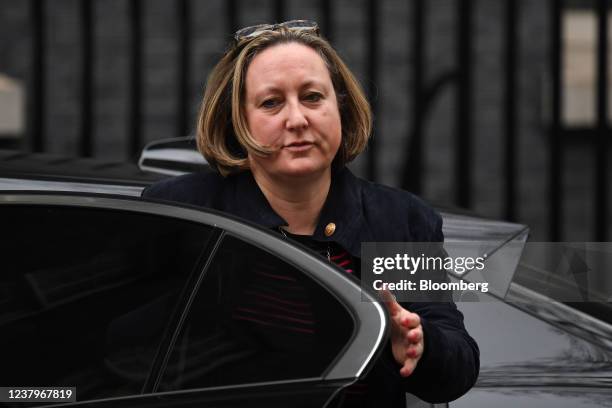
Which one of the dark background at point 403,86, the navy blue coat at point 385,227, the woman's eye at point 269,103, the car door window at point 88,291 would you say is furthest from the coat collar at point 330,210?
the dark background at point 403,86

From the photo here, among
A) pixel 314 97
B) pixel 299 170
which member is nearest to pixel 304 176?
pixel 299 170

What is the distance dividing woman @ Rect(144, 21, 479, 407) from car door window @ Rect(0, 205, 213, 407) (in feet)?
0.70

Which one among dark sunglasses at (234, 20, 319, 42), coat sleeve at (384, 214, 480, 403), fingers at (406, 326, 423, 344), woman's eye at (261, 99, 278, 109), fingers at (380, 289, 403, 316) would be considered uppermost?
dark sunglasses at (234, 20, 319, 42)

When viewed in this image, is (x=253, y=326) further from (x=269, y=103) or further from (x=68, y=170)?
(x=68, y=170)

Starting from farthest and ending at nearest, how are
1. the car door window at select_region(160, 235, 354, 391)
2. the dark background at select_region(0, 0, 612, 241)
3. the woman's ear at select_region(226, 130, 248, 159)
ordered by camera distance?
the dark background at select_region(0, 0, 612, 241) < the woman's ear at select_region(226, 130, 248, 159) < the car door window at select_region(160, 235, 354, 391)

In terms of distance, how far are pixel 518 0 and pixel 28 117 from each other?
252 cm

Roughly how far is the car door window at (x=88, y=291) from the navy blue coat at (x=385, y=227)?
207 millimetres

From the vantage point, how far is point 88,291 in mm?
1464

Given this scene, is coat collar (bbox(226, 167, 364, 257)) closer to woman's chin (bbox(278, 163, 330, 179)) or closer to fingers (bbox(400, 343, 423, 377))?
woman's chin (bbox(278, 163, 330, 179))

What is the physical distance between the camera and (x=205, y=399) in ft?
4.63

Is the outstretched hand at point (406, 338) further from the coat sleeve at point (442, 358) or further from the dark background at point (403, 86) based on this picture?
the dark background at point (403, 86)

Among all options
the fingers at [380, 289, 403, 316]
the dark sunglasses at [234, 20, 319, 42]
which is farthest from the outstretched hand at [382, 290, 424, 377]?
the dark sunglasses at [234, 20, 319, 42]

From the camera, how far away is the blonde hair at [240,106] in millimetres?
1736

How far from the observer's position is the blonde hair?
174 cm
